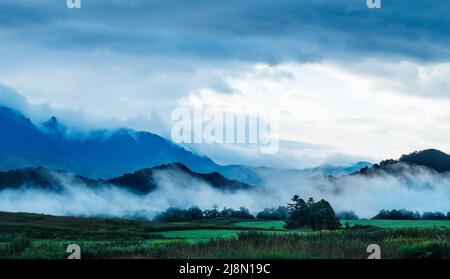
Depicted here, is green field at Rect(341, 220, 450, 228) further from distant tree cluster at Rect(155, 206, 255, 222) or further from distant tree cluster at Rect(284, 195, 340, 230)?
distant tree cluster at Rect(155, 206, 255, 222)

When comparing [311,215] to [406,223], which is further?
[311,215]

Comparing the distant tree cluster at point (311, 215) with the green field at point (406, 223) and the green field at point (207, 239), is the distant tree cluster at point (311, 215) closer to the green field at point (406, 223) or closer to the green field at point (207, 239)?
the green field at point (207, 239)

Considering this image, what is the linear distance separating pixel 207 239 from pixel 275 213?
1465 mm

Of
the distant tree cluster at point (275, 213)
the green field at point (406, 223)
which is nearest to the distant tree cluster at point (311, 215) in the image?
the distant tree cluster at point (275, 213)

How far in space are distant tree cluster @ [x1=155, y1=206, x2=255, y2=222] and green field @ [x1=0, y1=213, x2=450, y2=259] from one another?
→ 10 centimetres

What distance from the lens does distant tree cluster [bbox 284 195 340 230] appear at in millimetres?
17453

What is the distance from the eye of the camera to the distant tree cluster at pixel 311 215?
1745 cm

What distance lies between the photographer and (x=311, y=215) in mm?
17625

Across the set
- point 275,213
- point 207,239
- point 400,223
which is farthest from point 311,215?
point 207,239

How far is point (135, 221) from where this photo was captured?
57.4 feet

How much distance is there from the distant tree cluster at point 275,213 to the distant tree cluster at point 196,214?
272mm

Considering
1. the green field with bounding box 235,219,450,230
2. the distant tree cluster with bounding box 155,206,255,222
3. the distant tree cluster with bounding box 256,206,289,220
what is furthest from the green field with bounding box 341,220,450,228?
the distant tree cluster with bounding box 155,206,255,222

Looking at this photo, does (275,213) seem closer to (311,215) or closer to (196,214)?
(311,215)
